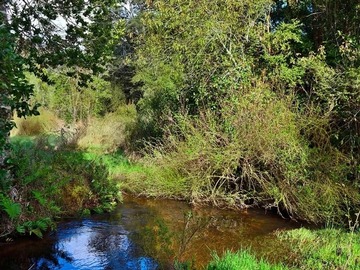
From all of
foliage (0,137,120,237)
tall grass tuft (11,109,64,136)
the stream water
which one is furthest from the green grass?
tall grass tuft (11,109,64,136)

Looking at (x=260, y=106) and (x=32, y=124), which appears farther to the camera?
(x=32, y=124)

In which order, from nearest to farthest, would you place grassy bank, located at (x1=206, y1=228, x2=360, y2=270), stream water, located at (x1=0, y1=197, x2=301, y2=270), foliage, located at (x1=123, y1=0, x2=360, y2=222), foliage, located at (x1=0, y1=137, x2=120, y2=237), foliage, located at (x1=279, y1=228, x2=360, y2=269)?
grassy bank, located at (x1=206, y1=228, x2=360, y2=270)
foliage, located at (x1=279, y1=228, x2=360, y2=269)
stream water, located at (x1=0, y1=197, x2=301, y2=270)
foliage, located at (x1=0, y1=137, x2=120, y2=237)
foliage, located at (x1=123, y1=0, x2=360, y2=222)

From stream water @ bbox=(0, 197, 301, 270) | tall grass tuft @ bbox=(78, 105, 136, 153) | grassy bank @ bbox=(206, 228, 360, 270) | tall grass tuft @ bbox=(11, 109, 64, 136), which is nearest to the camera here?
grassy bank @ bbox=(206, 228, 360, 270)

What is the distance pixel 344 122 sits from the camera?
425 inches

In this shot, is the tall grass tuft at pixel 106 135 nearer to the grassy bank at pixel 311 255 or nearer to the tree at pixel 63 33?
the tree at pixel 63 33

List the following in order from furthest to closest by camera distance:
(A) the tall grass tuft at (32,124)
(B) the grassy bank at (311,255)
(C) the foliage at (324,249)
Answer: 1. (A) the tall grass tuft at (32,124)
2. (C) the foliage at (324,249)
3. (B) the grassy bank at (311,255)

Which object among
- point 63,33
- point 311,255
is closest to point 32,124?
point 63,33

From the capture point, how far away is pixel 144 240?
8500 mm

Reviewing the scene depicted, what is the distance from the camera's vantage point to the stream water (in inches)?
284

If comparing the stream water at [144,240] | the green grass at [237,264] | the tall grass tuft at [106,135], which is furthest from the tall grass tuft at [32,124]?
the green grass at [237,264]

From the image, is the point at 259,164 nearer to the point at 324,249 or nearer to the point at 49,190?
the point at 324,249

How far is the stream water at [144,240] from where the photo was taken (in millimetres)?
7219

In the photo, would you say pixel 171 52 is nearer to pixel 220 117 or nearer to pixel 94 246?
pixel 220 117

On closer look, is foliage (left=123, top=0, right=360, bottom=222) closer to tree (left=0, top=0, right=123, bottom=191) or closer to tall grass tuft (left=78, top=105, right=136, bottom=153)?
tree (left=0, top=0, right=123, bottom=191)
